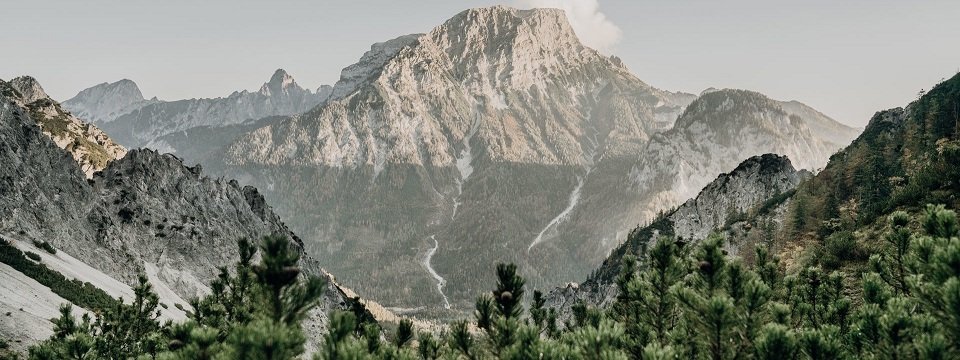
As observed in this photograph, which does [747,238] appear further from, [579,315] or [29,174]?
[29,174]

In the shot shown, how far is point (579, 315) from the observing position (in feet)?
87.0

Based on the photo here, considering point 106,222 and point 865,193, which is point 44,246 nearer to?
point 106,222

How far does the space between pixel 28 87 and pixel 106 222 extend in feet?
355

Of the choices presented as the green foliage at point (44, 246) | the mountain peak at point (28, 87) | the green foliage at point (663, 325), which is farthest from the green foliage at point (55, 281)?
the mountain peak at point (28, 87)

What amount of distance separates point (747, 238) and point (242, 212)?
9584 centimetres

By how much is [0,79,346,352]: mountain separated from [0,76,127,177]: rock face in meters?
23.4

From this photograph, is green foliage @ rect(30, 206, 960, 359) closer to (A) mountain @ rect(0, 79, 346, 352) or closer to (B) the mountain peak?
(A) mountain @ rect(0, 79, 346, 352)

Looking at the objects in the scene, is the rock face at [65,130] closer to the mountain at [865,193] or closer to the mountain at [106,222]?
the mountain at [106,222]

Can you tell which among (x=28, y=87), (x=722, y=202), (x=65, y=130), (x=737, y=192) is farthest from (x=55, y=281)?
(x=737, y=192)

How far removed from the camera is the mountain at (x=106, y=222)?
51312mm

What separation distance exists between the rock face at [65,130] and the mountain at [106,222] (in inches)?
921

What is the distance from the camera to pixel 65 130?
11481 centimetres

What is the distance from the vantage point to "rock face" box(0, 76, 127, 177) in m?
102

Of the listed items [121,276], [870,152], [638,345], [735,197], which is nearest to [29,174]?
[121,276]
